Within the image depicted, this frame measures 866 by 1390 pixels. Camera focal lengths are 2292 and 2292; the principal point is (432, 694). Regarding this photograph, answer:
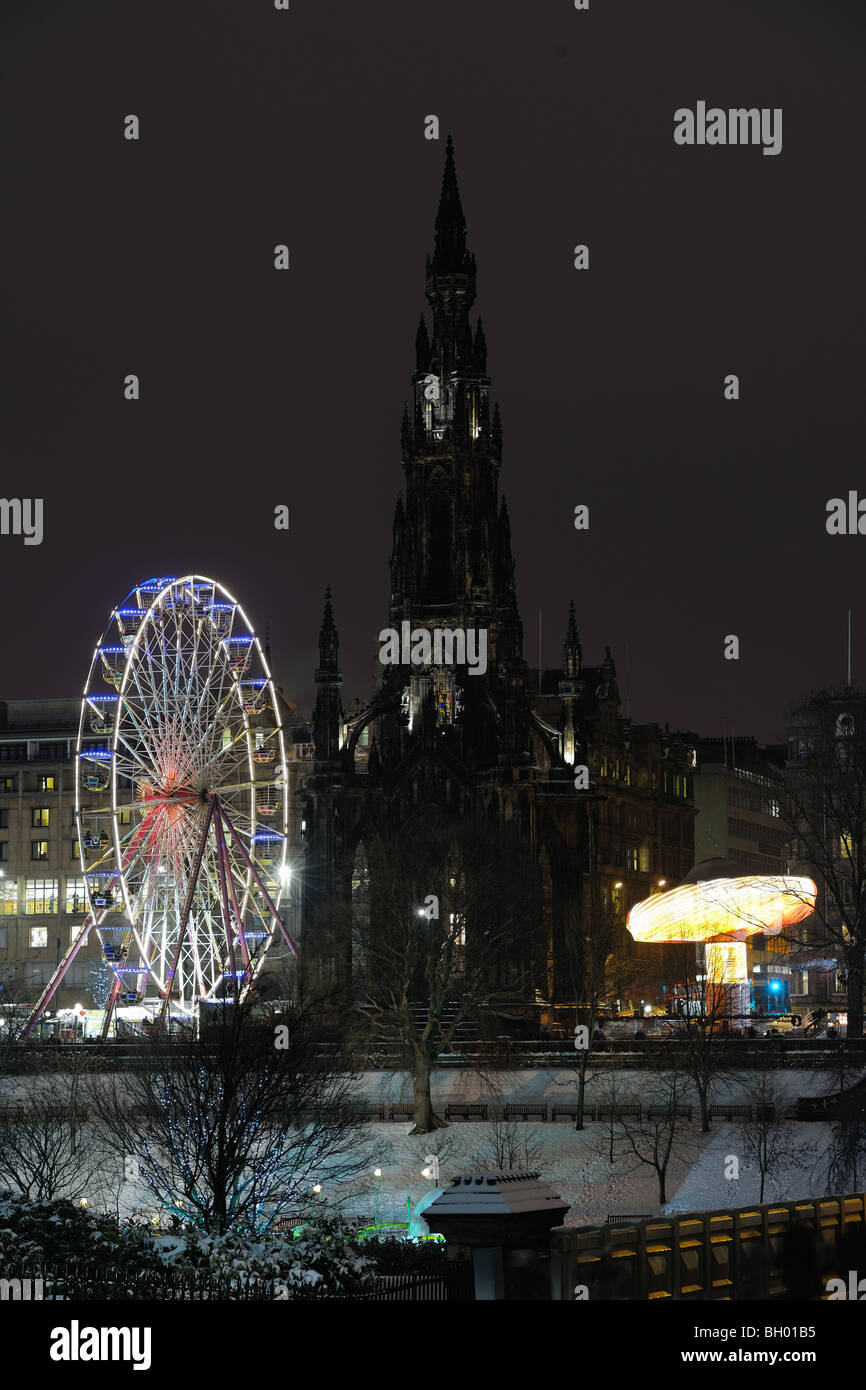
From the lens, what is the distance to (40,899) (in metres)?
181

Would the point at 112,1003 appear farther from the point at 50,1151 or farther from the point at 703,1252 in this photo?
the point at 703,1252

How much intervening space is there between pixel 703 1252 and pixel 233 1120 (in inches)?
634

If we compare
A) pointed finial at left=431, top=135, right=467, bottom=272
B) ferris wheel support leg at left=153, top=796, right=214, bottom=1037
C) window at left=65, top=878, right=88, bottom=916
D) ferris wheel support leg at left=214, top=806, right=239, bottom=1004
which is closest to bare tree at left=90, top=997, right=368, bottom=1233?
ferris wheel support leg at left=153, top=796, right=214, bottom=1037

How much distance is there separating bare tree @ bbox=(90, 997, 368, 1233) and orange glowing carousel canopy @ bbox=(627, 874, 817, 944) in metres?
40.9

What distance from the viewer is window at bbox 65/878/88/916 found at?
178500mm

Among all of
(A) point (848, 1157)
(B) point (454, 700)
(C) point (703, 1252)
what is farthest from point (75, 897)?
(C) point (703, 1252)

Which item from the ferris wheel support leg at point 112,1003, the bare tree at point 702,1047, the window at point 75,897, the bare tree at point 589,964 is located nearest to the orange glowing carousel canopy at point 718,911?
the bare tree at point 589,964

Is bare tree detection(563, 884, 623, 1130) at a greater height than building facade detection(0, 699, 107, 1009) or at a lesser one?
lesser

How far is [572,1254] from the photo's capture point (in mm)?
37062

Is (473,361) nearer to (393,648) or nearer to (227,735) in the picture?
(393,648)

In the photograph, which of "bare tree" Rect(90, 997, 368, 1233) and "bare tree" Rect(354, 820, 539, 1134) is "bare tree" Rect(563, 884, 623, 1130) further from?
"bare tree" Rect(90, 997, 368, 1233)

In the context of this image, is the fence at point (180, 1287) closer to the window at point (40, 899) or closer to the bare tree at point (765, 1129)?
the bare tree at point (765, 1129)

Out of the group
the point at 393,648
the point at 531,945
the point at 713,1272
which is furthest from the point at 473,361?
the point at 713,1272

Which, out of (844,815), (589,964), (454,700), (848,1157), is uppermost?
(454,700)
